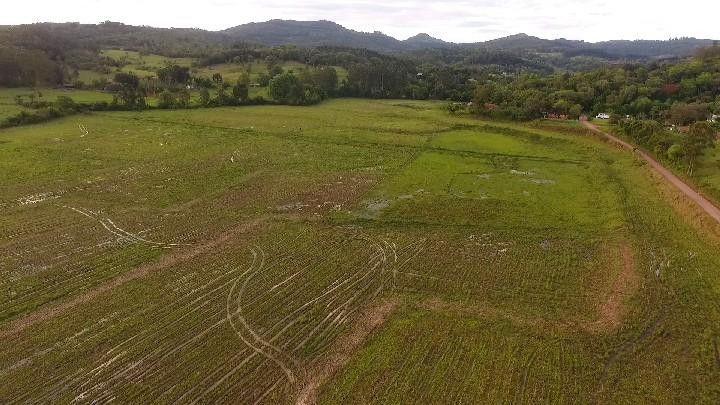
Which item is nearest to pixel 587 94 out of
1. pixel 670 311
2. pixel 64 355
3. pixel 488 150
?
pixel 488 150

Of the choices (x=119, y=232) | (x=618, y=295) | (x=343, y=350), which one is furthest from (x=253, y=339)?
(x=618, y=295)

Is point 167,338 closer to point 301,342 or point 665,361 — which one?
point 301,342

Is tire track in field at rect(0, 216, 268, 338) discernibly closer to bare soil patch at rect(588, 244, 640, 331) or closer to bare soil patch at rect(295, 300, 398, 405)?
bare soil patch at rect(295, 300, 398, 405)

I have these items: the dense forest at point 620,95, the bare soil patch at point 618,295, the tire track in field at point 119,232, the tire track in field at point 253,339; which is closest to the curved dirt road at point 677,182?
the bare soil patch at point 618,295

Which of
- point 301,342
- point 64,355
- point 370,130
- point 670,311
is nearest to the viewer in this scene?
point 64,355

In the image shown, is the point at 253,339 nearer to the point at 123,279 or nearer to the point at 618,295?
the point at 123,279

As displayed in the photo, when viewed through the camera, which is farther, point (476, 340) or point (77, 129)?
point (77, 129)

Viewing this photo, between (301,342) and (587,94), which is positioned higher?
(587,94)
